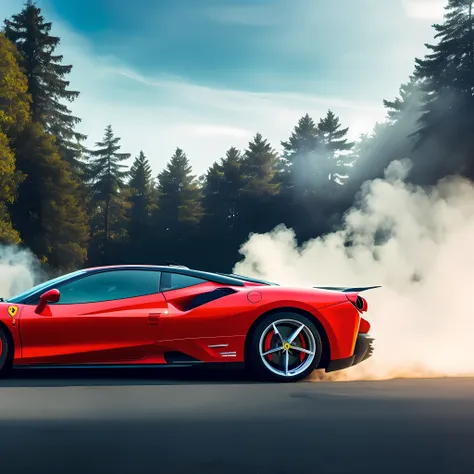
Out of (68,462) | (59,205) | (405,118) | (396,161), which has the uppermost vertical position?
(405,118)

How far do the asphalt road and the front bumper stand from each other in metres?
0.22

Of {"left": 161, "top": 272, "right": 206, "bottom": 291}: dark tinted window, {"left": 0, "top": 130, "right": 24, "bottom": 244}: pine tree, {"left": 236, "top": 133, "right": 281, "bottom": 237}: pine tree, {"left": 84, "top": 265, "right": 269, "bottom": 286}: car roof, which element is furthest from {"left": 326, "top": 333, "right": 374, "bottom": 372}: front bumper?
{"left": 236, "top": 133, "right": 281, "bottom": 237}: pine tree

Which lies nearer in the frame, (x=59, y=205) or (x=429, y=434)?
(x=429, y=434)

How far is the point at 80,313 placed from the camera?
877cm

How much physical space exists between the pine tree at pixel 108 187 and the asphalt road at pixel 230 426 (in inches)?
3698

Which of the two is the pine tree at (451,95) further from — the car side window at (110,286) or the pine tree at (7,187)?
the car side window at (110,286)

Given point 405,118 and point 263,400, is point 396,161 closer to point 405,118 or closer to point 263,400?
point 405,118

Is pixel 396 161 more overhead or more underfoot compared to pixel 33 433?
more overhead

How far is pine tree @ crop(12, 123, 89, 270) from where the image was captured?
48094 millimetres

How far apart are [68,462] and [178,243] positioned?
8026cm

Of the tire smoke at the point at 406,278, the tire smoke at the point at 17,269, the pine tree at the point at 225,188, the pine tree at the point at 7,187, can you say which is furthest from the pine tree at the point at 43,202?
the pine tree at the point at 225,188

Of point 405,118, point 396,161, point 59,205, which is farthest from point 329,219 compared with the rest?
point 405,118

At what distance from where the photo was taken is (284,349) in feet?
28.5

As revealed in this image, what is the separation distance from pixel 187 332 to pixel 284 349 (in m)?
0.93
